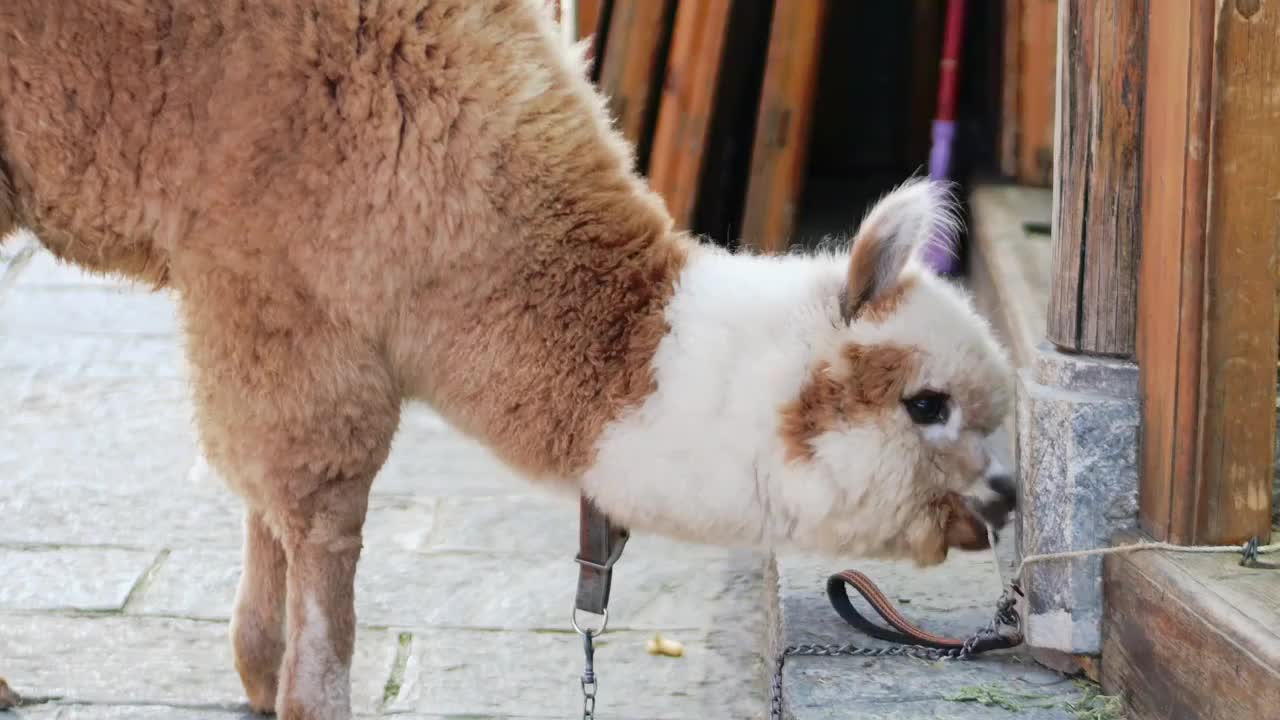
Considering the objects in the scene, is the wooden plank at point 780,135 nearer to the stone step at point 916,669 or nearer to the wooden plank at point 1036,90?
the wooden plank at point 1036,90

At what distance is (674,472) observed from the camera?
2803 mm

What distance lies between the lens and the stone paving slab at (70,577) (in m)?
3.98

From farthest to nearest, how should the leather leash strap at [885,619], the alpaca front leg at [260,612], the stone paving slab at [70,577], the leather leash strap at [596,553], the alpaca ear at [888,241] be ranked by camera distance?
1. the stone paving slab at [70,577]
2. the alpaca front leg at [260,612]
3. the leather leash strap at [885,619]
4. the leather leash strap at [596,553]
5. the alpaca ear at [888,241]

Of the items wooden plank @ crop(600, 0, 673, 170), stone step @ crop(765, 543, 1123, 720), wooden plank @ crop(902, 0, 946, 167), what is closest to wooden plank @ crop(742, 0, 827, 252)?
wooden plank @ crop(600, 0, 673, 170)

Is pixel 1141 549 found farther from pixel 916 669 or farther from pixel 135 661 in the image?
pixel 135 661

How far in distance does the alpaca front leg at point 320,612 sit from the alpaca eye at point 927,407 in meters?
1.04

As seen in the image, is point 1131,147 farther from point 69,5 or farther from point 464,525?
point 464,525

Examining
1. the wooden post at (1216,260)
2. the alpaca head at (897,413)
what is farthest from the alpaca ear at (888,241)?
the wooden post at (1216,260)

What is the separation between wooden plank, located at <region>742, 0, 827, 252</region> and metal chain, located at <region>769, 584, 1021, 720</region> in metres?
2.84

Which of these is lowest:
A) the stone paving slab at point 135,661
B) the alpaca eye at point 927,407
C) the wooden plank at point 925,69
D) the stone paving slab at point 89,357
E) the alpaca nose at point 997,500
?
the stone paving slab at point 135,661

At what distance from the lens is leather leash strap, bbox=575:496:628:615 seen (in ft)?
9.80

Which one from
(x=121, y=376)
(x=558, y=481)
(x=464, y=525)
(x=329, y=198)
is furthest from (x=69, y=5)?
(x=121, y=376)

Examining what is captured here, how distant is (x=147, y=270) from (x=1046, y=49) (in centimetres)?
371

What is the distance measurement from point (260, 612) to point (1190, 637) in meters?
1.90
